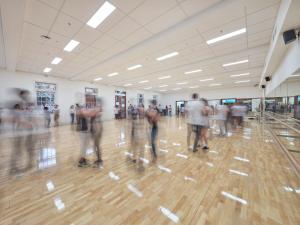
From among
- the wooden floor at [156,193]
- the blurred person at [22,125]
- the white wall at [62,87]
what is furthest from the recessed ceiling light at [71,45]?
the wooden floor at [156,193]

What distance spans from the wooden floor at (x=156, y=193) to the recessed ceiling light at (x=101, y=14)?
3.60 metres

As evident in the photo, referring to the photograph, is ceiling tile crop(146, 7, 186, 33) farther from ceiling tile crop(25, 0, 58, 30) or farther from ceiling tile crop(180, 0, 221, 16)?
ceiling tile crop(25, 0, 58, 30)

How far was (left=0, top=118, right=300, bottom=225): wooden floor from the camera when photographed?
159cm

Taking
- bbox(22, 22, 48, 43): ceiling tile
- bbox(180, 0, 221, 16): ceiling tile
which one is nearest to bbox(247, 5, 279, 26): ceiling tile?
bbox(180, 0, 221, 16): ceiling tile

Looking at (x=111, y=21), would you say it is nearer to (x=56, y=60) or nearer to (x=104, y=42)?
(x=104, y=42)

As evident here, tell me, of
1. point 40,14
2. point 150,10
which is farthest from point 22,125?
point 150,10

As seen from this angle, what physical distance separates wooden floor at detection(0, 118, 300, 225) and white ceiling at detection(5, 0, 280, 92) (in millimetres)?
3553

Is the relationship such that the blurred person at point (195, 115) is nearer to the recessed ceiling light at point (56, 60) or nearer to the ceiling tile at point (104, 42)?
the ceiling tile at point (104, 42)

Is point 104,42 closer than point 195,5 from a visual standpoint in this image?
No

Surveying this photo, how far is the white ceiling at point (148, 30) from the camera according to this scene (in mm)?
2988

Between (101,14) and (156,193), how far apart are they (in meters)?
4.08

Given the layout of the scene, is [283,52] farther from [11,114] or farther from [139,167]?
[11,114]

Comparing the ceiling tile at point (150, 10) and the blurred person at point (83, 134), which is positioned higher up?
the ceiling tile at point (150, 10)

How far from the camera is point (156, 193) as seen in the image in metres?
2.02
